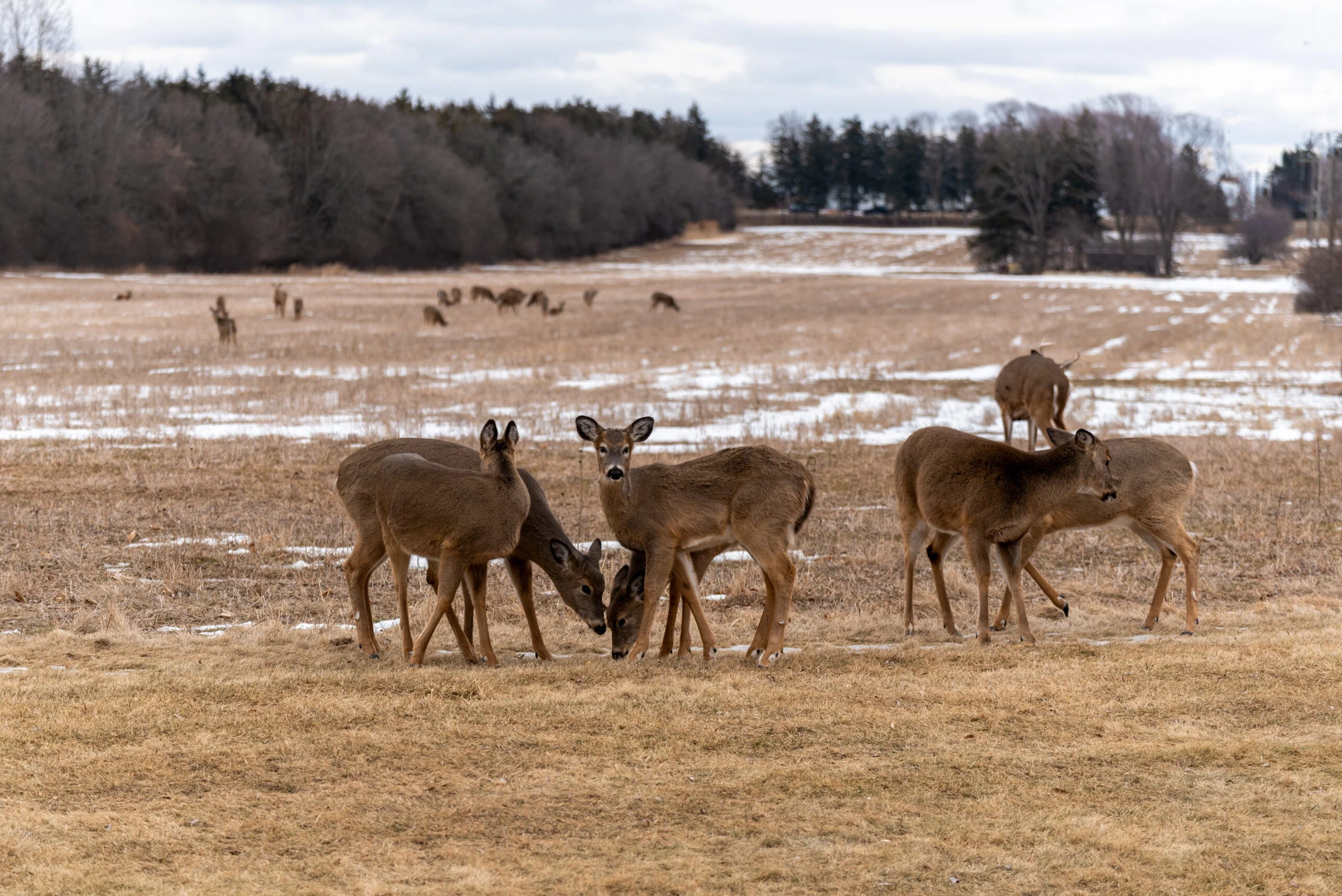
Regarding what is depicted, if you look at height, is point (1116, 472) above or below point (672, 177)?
Answer: below

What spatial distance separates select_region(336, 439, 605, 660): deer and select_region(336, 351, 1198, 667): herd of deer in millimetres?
11

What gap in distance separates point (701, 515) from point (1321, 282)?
43.6 m

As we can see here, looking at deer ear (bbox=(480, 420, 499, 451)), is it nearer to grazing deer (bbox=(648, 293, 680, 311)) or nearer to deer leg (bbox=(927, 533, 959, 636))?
deer leg (bbox=(927, 533, 959, 636))

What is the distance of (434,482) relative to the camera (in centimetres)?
848

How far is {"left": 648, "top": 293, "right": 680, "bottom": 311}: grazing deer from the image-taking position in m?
48.9

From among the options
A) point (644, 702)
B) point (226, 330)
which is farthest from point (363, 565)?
point (226, 330)

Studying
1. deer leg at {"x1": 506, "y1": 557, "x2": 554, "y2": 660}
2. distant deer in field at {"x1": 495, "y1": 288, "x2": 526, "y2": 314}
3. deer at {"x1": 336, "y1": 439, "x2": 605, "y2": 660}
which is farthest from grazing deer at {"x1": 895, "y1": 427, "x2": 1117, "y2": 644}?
distant deer in field at {"x1": 495, "y1": 288, "x2": 526, "y2": 314}

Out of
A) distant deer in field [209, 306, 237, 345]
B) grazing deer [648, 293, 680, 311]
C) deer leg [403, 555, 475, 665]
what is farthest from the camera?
grazing deer [648, 293, 680, 311]

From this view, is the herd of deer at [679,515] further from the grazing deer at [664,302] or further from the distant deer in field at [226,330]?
the grazing deer at [664,302]

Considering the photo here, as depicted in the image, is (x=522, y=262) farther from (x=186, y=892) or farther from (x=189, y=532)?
(x=186, y=892)

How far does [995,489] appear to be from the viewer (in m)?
9.16

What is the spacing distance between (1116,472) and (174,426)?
14.0 m

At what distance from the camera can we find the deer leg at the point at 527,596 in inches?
344

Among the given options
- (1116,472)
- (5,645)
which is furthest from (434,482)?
(1116,472)
